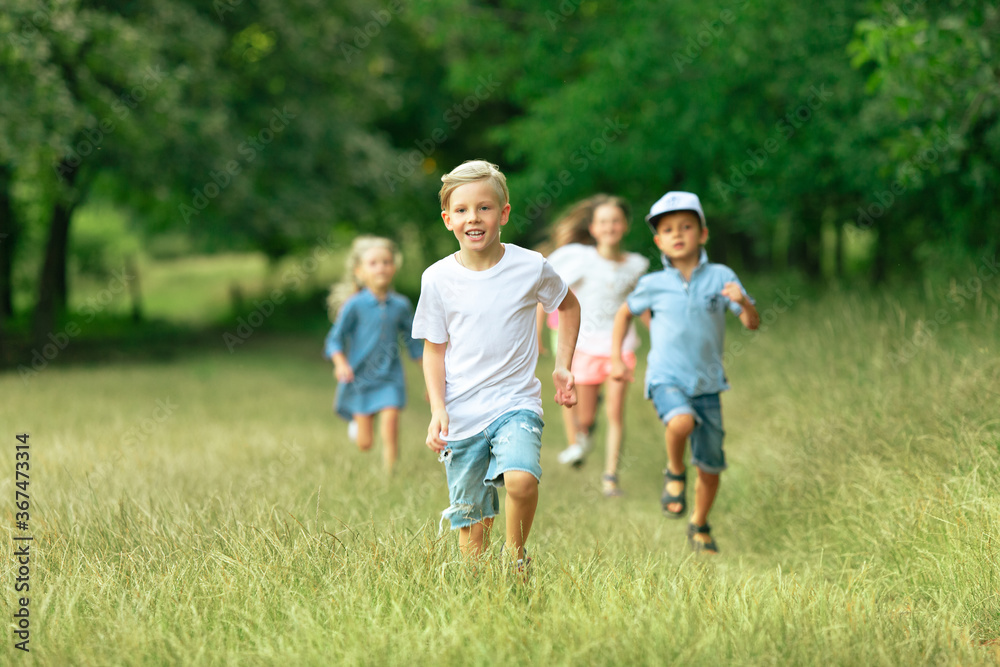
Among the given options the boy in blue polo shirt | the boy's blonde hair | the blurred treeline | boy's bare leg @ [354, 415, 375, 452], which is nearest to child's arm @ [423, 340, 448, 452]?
the boy's blonde hair

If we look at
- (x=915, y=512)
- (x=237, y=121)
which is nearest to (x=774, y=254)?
(x=237, y=121)

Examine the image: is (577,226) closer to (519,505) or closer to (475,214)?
(475,214)

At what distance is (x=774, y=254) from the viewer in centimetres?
3600

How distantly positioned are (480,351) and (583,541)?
1545 mm

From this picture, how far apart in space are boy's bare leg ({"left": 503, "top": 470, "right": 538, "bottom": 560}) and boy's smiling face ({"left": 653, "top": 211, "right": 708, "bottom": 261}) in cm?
233

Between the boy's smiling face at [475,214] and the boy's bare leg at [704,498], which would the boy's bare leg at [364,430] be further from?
the boy's smiling face at [475,214]

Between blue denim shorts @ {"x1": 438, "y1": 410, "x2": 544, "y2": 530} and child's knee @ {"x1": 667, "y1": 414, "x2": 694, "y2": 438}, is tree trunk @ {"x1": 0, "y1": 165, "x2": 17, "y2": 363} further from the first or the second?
blue denim shorts @ {"x1": 438, "y1": 410, "x2": 544, "y2": 530}

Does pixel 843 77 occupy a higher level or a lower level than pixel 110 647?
higher

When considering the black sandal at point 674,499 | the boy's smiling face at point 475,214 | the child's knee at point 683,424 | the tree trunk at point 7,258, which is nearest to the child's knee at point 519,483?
the boy's smiling face at point 475,214

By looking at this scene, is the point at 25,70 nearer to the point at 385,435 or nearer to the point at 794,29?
the point at 385,435

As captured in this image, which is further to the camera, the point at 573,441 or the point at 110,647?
the point at 573,441

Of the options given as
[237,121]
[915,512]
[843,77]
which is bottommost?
[915,512]

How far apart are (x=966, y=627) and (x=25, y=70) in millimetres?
12539

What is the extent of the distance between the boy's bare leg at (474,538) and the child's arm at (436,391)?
371mm
